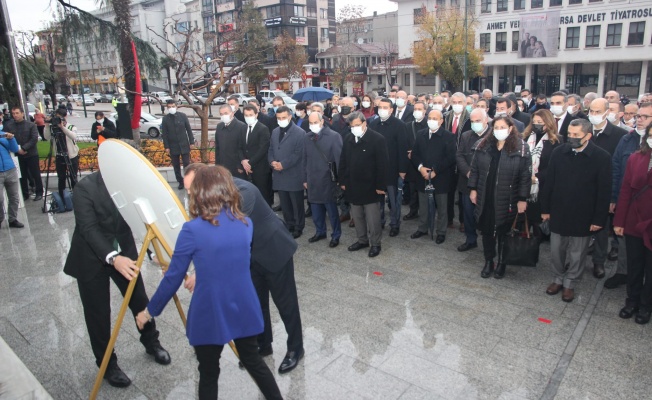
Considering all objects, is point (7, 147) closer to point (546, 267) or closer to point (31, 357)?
point (31, 357)

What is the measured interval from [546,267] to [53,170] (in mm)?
11493

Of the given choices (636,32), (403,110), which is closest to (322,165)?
(403,110)

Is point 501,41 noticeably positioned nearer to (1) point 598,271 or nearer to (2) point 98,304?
(1) point 598,271

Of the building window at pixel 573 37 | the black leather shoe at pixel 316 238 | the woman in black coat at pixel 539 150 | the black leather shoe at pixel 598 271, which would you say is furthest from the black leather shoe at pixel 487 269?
the building window at pixel 573 37

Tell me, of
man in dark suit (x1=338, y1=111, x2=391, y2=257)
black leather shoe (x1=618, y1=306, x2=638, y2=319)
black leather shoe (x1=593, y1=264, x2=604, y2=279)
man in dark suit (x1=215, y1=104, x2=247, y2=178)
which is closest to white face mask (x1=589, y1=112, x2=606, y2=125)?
black leather shoe (x1=593, y1=264, x2=604, y2=279)

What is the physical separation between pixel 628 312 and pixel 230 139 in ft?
19.9

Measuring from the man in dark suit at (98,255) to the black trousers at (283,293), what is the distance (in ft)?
3.10

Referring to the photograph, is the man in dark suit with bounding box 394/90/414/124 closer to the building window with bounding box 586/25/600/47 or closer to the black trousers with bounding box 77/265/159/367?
the black trousers with bounding box 77/265/159/367

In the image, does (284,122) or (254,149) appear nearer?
(284,122)

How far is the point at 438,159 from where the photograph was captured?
700 centimetres

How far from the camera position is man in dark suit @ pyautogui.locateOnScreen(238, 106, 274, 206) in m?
7.92

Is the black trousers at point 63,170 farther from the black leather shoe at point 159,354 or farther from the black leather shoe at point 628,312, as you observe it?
the black leather shoe at point 628,312

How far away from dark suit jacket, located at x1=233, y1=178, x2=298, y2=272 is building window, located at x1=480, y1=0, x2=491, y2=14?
165ft

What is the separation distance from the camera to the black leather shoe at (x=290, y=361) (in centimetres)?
396
